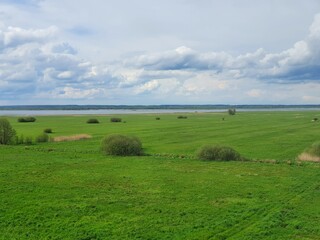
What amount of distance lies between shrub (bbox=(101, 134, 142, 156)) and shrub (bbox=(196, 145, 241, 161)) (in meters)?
8.72

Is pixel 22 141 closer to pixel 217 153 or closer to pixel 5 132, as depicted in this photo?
pixel 5 132

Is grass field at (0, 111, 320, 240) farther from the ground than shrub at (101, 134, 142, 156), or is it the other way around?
shrub at (101, 134, 142, 156)

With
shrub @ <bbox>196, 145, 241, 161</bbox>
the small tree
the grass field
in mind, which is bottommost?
the grass field

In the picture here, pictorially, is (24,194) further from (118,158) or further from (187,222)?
(118,158)

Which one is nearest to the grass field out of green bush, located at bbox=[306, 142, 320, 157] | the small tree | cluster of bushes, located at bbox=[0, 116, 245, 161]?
cluster of bushes, located at bbox=[0, 116, 245, 161]

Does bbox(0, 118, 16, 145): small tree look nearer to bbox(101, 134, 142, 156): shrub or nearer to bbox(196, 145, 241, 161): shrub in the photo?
bbox(101, 134, 142, 156): shrub

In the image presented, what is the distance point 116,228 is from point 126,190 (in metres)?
8.33

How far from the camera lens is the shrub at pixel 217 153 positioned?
43844 mm

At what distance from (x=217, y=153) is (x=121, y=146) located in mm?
12238

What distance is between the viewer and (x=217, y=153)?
44.0 meters

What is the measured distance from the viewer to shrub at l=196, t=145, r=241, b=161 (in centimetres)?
4384

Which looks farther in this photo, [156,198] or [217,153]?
[217,153]

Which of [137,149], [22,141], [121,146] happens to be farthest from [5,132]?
[137,149]

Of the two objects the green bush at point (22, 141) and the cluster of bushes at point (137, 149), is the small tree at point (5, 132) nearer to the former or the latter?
the green bush at point (22, 141)
